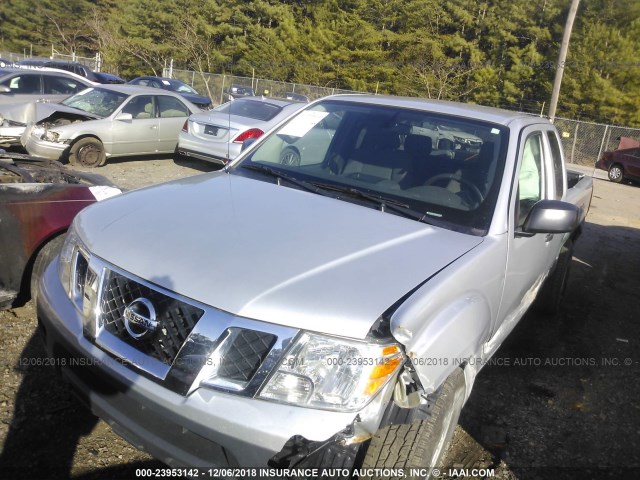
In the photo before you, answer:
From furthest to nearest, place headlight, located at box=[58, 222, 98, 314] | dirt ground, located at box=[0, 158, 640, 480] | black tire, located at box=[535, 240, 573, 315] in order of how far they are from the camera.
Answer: black tire, located at box=[535, 240, 573, 315], dirt ground, located at box=[0, 158, 640, 480], headlight, located at box=[58, 222, 98, 314]

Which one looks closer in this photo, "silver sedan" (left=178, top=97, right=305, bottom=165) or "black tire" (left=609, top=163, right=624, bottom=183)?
"silver sedan" (left=178, top=97, right=305, bottom=165)

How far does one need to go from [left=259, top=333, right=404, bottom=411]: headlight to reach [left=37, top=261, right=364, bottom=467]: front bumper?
0.15ft

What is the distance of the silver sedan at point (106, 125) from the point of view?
926 cm

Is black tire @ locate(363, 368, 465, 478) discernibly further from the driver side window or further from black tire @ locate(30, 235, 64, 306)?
black tire @ locate(30, 235, 64, 306)

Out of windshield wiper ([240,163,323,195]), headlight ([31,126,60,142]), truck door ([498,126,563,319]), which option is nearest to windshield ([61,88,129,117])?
headlight ([31,126,60,142])

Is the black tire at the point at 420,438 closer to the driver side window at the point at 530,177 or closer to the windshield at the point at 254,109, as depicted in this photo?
the driver side window at the point at 530,177

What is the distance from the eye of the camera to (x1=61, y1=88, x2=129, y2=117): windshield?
10109 mm

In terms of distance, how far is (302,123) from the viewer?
3.85m

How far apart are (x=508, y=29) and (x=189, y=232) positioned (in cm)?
3959

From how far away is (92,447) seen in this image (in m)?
2.75

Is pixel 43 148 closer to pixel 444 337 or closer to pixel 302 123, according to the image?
pixel 302 123

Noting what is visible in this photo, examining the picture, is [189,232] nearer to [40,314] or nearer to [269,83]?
[40,314]

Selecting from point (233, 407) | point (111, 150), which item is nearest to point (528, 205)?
point (233, 407)

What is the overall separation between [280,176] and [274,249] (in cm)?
111
